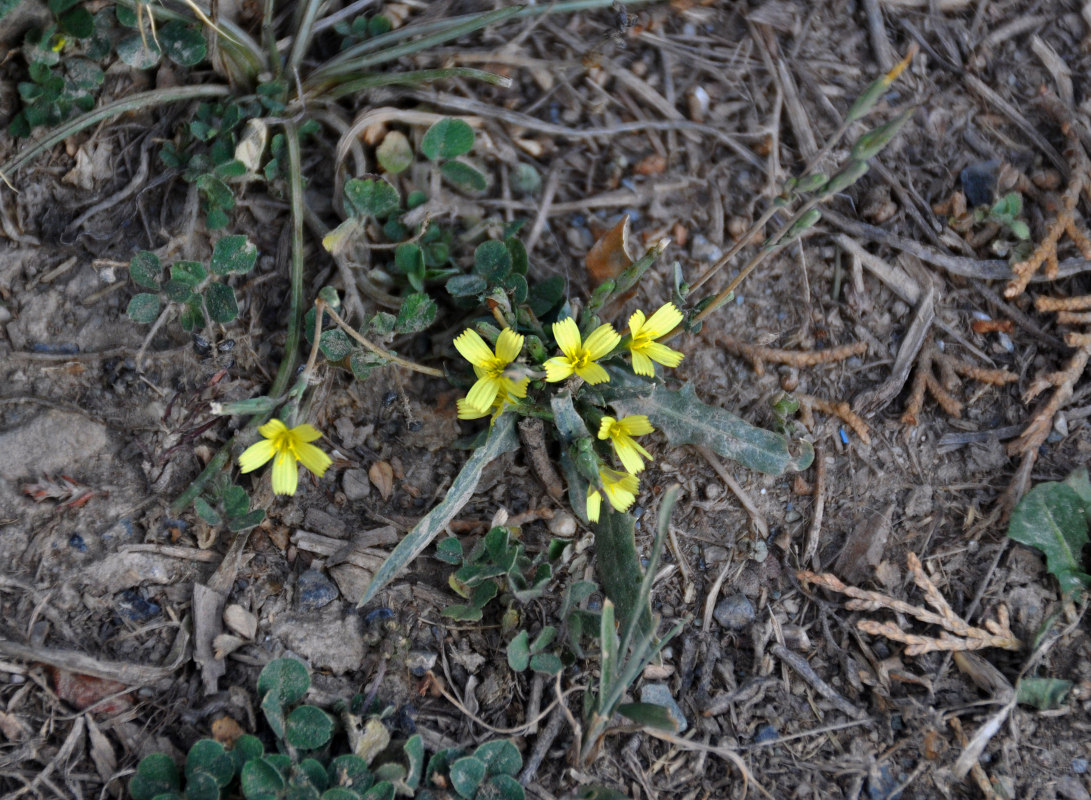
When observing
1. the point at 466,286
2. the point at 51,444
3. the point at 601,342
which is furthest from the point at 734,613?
the point at 51,444

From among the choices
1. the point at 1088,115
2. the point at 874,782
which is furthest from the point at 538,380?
the point at 1088,115

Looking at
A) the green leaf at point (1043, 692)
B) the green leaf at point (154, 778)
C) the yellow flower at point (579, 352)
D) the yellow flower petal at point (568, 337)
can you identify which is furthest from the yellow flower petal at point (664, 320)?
A: the green leaf at point (154, 778)

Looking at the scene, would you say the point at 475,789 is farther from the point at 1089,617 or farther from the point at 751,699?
the point at 1089,617

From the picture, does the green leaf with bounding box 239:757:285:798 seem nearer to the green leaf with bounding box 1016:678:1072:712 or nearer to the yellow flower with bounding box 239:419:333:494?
the yellow flower with bounding box 239:419:333:494

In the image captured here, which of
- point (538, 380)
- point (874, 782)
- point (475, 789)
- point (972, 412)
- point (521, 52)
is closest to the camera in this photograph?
point (475, 789)

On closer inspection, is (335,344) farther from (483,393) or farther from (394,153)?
(394,153)

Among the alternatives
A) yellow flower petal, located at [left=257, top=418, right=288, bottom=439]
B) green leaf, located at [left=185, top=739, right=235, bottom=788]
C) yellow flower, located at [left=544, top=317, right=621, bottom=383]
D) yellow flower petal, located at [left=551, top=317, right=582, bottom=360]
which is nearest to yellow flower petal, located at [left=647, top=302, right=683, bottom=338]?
yellow flower, located at [left=544, top=317, right=621, bottom=383]
